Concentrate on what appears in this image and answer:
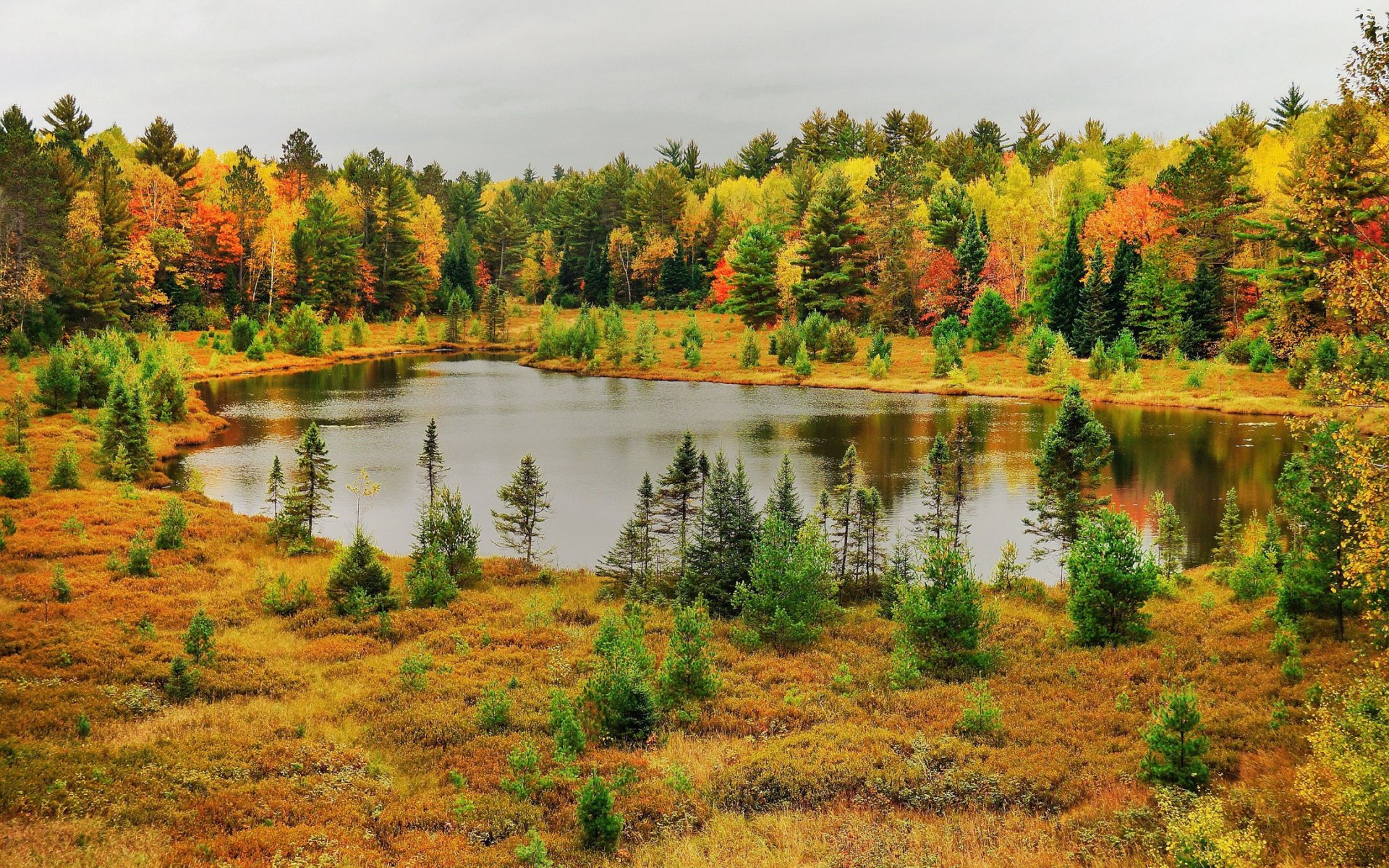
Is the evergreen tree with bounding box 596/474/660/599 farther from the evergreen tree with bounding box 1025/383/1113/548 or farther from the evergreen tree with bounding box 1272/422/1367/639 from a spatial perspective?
the evergreen tree with bounding box 1272/422/1367/639

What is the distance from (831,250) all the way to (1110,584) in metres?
71.2

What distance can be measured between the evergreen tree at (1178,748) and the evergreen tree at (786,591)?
8.96 meters

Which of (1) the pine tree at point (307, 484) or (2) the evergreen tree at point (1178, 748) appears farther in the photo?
(1) the pine tree at point (307, 484)

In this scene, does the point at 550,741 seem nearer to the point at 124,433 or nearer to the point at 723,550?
the point at 723,550

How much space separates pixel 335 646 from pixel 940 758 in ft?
43.2

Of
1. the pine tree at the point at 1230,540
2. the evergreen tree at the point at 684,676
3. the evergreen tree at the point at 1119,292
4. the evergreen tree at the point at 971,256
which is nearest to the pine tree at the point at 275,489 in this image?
the evergreen tree at the point at 684,676

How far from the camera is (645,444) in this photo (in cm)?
4547

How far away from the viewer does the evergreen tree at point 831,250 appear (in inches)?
3433

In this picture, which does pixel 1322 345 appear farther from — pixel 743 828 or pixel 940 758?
pixel 743 828

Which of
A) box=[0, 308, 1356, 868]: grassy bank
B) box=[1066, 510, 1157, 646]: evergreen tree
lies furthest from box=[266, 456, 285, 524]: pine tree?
box=[1066, 510, 1157, 646]: evergreen tree

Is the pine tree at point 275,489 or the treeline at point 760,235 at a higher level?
the treeline at point 760,235

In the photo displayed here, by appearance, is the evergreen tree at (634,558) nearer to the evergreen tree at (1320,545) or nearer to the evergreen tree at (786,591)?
the evergreen tree at (786,591)

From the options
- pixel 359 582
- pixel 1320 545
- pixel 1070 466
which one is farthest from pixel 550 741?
pixel 1070 466

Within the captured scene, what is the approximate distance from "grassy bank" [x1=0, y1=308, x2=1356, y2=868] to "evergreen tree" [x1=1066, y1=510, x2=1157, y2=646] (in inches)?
25.7
